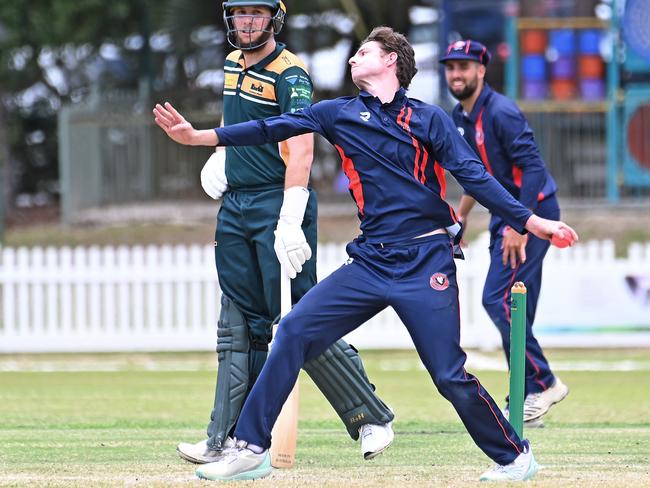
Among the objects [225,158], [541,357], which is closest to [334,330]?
[225,158]

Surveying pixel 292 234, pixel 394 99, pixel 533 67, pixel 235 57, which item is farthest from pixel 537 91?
pixel 394 99

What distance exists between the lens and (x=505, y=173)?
8.57 meters

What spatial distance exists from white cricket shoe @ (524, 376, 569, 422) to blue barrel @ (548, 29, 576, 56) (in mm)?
11539

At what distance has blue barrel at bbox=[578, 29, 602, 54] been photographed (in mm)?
19641

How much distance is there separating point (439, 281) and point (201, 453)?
154 cm

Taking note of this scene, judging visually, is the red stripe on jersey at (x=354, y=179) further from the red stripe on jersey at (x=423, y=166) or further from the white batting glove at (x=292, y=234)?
the white batting glove at (x=292, y=234)

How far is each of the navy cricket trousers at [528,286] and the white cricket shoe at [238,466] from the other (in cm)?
275

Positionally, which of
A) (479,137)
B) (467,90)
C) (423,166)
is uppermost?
(467,90)

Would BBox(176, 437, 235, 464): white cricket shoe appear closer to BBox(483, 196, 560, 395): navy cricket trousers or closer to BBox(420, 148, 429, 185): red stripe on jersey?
BBox(420, 148, 429, 185): red stripe on jersey

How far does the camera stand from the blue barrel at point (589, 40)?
64.4ft

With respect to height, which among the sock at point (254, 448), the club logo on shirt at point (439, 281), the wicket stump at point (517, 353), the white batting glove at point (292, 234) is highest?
the white batting glove at point (292, 234)

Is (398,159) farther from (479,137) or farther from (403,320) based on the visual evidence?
(479,137)

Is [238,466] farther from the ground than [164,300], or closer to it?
farther from the ground

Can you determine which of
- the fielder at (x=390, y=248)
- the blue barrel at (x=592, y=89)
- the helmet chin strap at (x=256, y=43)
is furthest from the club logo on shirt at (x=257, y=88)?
the blue barrel at (x=592, y=89)
